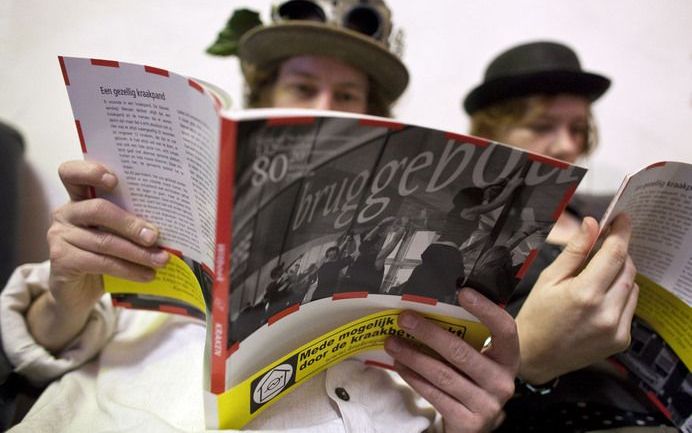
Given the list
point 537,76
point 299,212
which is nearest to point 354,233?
point 299,212

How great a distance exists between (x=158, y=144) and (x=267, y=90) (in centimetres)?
54

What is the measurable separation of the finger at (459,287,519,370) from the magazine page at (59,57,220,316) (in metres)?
0.29

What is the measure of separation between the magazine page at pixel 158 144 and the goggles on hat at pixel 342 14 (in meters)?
0.49

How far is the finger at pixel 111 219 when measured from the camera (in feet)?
1.52

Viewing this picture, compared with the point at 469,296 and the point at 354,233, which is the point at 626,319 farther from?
the point at 354,233

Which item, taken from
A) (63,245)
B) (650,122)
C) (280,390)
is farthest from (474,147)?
(650,122)

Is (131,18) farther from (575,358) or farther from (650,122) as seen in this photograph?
(650,122)

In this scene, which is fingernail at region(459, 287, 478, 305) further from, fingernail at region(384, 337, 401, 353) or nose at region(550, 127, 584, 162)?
nose at region(550, 127, 584, 162)

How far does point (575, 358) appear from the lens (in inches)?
21.0

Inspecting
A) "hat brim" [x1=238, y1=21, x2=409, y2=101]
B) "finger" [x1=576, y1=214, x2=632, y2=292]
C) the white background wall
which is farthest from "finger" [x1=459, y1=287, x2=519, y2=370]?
the white background wall

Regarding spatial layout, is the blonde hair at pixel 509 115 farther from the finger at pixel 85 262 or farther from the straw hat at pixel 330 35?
the finger at pixel 85 262

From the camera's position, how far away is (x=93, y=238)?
0.48 metres

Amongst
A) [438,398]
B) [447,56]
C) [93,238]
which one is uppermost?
[447,56]

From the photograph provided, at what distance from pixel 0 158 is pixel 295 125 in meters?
0.77
